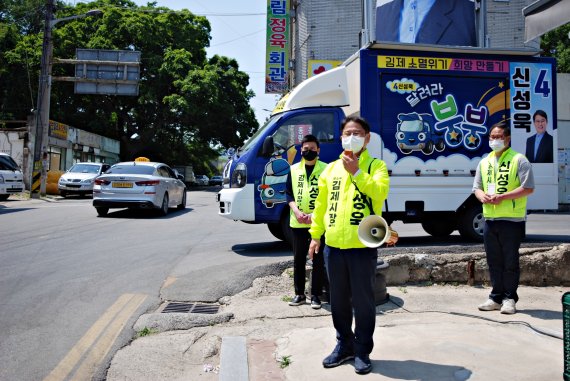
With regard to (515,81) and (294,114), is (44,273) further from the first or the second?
(515,81)

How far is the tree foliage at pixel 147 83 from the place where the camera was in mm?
37719

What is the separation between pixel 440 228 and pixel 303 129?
142 inches

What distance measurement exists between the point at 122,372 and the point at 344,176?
7.13ft

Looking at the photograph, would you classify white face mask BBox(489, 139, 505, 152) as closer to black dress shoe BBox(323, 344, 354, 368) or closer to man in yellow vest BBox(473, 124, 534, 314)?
man in yellow vest BBox(473, 124, 534, 314)

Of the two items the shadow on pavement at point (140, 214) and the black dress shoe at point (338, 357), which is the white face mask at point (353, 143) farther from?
the shadow on pavement at point (140, 214)

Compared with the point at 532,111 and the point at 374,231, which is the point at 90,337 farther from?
the point at 532,111

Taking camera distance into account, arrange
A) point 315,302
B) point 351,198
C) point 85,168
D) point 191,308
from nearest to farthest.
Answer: point 351,198 < point 315,302 < point 191,308 < point 85,168

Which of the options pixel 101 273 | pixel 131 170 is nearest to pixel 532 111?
pixel 101 273

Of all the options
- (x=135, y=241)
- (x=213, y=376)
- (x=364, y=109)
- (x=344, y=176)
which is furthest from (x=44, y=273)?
(x=364, y=109)

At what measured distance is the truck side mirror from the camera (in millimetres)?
8220

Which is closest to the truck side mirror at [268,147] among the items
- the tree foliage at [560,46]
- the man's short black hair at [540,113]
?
the man's short black hair at [540,113]

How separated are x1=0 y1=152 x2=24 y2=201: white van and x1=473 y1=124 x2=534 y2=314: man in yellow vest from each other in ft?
57.8

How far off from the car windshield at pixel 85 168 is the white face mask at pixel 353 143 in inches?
870

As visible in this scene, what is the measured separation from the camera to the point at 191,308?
217 inches
